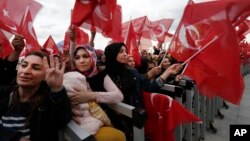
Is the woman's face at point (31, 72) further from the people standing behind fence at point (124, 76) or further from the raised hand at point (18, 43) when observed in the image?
the raised hand at point (18, 43)

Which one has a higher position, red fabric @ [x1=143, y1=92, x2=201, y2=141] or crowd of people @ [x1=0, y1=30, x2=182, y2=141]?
crowd of people @ [x1=0, y1=30, x2=182, y2=141]

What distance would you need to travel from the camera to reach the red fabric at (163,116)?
302 centimetres

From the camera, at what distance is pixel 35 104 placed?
2.20 m

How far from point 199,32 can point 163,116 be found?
3.98 ft

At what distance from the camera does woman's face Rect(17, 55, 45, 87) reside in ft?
7.49

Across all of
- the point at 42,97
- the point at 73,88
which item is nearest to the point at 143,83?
the point at 73,88

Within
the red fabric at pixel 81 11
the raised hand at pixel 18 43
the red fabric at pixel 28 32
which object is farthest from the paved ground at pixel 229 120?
the raised hand at pixel 18 43

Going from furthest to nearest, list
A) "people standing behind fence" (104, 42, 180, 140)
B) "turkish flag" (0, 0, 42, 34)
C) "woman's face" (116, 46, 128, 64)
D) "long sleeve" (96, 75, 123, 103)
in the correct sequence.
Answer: "turkish flag" (0, 0, 42, 34), "woman's face" (116, 46, 128, 64), "people standing behind fence" (104, 42, 180, 140), "long sleeve" (96, 75, 123, 103)

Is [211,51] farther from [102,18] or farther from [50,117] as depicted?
[50,117]

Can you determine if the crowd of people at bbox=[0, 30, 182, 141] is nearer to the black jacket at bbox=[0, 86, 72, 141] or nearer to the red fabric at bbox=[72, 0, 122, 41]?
the black jacket at bbox=[0, 86, 72, 141]

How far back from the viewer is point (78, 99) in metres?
2.45

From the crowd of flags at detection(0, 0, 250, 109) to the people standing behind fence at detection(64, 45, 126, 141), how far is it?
115 cm

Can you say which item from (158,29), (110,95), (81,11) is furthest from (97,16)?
(158,29)

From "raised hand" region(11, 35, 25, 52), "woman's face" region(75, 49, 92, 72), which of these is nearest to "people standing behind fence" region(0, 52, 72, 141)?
"woman's face" region(75, 49, 92, 72)
